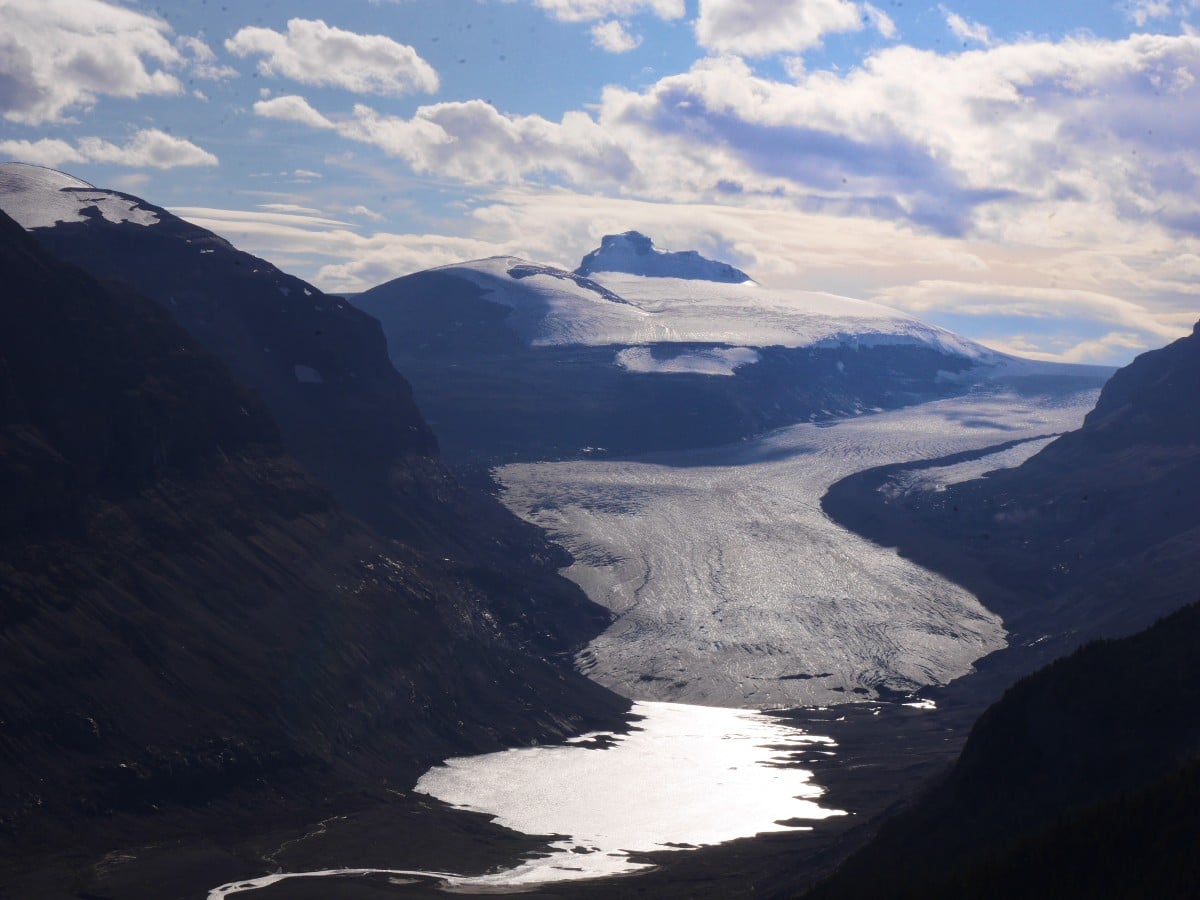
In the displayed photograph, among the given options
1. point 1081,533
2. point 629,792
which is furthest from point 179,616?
point 1081,533

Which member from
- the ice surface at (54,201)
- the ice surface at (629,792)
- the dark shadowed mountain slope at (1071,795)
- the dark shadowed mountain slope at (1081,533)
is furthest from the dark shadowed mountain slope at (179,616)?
the dark shadowed mountain slope at (1081,533)

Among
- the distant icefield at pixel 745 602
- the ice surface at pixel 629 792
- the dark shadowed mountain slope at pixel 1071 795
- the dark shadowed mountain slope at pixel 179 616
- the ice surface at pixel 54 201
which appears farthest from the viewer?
the ice surface at pixel 54 201

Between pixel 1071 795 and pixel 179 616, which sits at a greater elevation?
pixel 1071 795

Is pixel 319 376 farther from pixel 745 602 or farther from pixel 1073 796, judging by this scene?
pixel 1073 796

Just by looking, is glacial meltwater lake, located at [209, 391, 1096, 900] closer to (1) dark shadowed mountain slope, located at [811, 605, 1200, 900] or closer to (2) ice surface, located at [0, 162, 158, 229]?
(1) dark shadowed mountain slope, located at [811, 605, 1200, 900]

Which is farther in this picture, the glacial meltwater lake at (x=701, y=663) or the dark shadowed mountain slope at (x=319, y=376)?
the dark shadowed mountain slope at (x=319, y=376)

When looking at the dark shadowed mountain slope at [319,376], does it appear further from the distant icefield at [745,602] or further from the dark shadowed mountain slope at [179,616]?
the dark shadowed mountain slope at [179,616]

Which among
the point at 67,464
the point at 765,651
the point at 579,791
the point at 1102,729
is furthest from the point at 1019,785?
the point at 765,651
